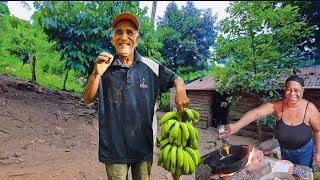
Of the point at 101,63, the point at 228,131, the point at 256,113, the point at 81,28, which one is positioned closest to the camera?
the point at 101,63

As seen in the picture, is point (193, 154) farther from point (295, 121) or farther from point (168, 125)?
point (295, 121)

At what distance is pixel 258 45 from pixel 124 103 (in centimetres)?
884

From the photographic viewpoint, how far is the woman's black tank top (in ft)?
12.1

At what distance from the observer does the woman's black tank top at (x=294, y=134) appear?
3.68 meters

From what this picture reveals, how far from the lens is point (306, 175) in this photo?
131 inches

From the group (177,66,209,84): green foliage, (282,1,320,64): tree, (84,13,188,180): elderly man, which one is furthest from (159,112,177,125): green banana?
(177,66,209,84): green foliage

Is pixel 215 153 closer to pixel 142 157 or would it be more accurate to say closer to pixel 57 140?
pixel 142 157

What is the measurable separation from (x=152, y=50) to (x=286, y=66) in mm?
4557

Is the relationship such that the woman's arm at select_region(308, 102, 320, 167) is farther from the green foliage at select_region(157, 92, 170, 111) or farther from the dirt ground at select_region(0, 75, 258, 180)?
the green foliage at select_region(157, 92, 170, 111)

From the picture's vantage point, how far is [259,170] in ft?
10.6

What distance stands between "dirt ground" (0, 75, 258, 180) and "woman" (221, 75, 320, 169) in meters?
3.66

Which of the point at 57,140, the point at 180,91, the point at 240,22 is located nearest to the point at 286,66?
the point at 240,22

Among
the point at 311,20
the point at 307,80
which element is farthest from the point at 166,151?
the point at 311,20

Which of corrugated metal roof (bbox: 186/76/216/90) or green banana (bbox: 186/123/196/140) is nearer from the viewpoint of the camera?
green banana (bbox: 186/123/196/140)
